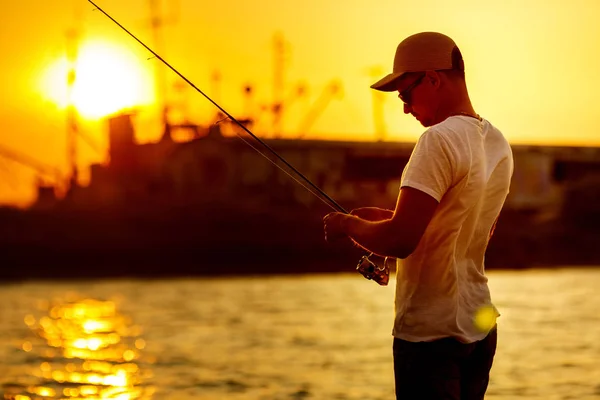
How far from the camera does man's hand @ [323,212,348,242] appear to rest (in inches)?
150

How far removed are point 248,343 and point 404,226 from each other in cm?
1302

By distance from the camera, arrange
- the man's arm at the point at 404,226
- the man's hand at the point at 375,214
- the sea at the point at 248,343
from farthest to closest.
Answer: the sea at the point at 248,343 < the man's hand at the point at 375,214 < the man's arm at the point at 404,226

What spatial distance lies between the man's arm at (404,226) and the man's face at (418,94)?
368 millimetres

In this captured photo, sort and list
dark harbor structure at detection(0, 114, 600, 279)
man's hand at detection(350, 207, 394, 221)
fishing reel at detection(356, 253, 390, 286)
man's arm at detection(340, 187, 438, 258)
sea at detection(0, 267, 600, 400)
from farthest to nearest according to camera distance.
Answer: dark harbor structure at detection(0, 114, 600, 279) → sea at detection(0, 267, 600, 400) → fishing reel at detection(356, 253, 390, 286) → man's hand at detection(350, 207, 394, 221) → man's arm at detection(340, 187, 438, 258)

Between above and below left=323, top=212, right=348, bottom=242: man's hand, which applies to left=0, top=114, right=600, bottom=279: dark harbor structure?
above

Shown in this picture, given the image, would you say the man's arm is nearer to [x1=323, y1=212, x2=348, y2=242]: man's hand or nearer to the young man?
the young man

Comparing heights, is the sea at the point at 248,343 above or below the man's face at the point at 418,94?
below

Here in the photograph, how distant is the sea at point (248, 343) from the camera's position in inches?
450

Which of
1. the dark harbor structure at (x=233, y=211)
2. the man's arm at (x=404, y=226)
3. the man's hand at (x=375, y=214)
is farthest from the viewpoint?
the dark harbor structure at (x=233, y=211)

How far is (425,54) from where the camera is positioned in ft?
12.4

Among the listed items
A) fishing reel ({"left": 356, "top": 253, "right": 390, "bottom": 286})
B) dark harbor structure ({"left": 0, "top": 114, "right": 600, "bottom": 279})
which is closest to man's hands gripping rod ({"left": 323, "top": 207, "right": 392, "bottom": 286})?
fishing reel ({"left": 356, "top": 253, "right": 390, "bottom": 286})

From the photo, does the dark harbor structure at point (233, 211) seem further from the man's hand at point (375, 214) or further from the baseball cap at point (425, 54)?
the baseball cap at point (425, 54)

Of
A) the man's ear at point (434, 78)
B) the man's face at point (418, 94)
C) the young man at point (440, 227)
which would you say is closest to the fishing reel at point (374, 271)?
the young man at point (440, 227)

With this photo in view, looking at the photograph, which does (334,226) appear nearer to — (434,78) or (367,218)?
(367,218)
